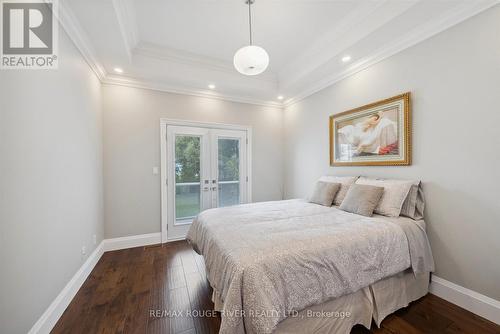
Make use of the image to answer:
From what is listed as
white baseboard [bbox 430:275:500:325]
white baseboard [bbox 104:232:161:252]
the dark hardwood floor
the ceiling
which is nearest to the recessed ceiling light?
the ceiling

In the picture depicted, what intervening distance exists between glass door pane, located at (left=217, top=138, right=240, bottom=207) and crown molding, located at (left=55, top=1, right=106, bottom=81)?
2.12m

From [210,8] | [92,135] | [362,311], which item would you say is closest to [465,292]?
[362,311]

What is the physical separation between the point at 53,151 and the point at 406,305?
135 inches

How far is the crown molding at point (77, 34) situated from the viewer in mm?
1765

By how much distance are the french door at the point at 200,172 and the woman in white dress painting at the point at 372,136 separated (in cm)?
198

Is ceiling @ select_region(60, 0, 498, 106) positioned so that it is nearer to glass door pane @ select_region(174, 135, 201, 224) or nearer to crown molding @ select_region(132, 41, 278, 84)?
crown molding @ select_region(132, 41, 278, 84)

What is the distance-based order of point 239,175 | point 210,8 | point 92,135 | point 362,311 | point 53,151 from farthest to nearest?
point 239,175, point 92,135, point 210,8, point 53,151, point 362,311

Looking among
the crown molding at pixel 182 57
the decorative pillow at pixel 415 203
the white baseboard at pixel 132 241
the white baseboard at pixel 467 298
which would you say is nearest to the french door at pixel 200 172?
the white baseboard at pixel 132 241

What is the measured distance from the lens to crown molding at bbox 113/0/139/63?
191 centimetres

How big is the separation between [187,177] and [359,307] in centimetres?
304

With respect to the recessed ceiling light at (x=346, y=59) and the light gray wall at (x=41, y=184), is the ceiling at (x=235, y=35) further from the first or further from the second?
the light gray wall at (x=41, y=184)

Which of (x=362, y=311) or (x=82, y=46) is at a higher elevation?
(x=82, y=46)

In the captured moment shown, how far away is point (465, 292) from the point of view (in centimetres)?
178

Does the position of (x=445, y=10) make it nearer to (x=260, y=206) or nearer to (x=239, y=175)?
(x=260, y=206)
